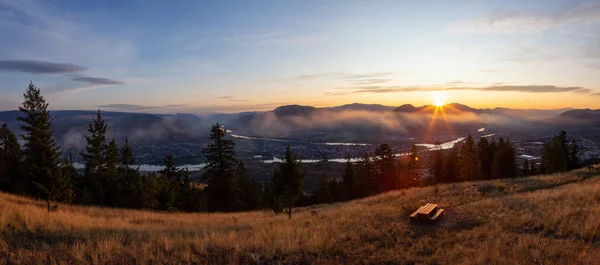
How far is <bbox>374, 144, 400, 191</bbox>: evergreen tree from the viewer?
5603cm

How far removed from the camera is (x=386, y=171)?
5619 cm

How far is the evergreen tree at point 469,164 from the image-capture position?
50638 millimetres

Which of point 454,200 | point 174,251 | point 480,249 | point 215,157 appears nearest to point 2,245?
point 174,251

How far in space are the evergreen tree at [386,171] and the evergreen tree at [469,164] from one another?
10851mm

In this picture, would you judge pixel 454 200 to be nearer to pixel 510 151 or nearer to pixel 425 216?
pixel 425 216

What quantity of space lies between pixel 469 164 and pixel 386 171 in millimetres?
13245

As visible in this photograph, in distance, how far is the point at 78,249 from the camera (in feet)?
26.9

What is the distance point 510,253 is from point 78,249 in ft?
35.5

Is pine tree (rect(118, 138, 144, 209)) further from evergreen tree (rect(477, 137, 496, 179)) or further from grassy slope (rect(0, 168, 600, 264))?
evergreen tree (rect(477, 137, 496, 179))

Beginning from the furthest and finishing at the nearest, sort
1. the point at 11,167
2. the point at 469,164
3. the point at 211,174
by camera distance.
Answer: the point at 469,164, the point at 11,167, the point at 211,174

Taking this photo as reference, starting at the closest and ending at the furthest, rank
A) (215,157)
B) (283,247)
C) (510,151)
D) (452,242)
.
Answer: (283,247)
(452,242)
(215,157)
(510,151)

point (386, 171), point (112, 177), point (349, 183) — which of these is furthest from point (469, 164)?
point (112, 177)

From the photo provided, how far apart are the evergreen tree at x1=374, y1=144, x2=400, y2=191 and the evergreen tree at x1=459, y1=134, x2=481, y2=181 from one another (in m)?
10.9

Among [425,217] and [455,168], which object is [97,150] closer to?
[425,217]
